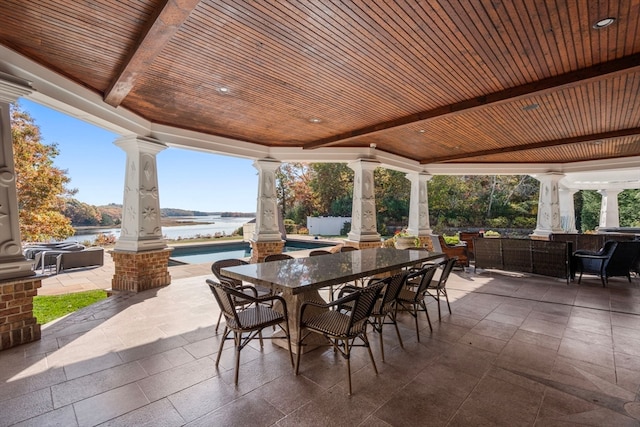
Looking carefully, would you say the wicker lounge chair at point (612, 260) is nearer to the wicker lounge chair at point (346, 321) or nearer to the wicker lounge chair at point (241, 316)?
the wicker lounge chair at point (346, 321)

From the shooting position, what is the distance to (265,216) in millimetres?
6957

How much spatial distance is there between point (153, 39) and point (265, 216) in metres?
4.70

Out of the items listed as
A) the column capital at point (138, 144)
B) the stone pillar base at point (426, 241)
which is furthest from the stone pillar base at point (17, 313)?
the stone pillar base at point (426, 241)

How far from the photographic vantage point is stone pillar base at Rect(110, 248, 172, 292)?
490 cm

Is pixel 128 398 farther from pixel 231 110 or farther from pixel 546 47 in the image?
pixel 546 47

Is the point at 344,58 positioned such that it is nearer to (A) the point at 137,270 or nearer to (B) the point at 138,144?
(B) the point at 138,144

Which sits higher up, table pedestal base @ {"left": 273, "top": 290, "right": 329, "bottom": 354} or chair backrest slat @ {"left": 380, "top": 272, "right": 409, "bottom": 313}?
chair backrest slat @ {"left": 380, "top": 272, "right": 409, "bottom": 313}

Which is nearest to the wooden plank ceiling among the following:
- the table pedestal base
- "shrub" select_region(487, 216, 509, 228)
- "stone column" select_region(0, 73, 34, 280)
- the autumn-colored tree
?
"stone column" select_region(0, 73, 34, 280)

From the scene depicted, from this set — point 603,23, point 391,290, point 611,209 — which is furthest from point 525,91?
point 611,209

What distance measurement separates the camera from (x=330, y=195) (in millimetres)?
19438

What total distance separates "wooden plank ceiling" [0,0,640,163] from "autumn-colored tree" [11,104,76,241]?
16.3 ft

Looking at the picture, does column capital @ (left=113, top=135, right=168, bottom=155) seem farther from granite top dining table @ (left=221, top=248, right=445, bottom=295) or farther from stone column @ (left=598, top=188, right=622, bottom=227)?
stone column @ (left=598, top=188, right=622, bottom=227)

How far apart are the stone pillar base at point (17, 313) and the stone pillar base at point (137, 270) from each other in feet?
5.96

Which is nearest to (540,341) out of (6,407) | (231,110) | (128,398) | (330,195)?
(128,398)
